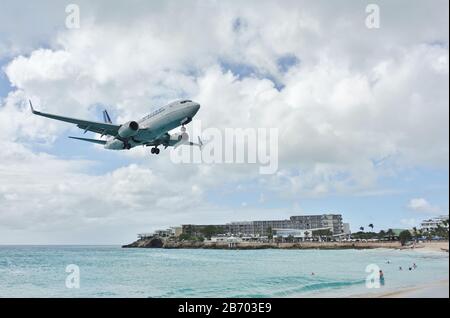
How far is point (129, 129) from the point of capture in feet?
142

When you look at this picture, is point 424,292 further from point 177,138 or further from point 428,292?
point 177,138

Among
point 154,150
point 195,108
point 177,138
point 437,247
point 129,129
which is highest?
point 195,108

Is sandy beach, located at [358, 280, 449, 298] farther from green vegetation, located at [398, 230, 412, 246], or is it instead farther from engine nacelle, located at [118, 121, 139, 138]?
green vegetation, located at [398, 230, 412, 246]

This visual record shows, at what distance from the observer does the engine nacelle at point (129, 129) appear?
142 feet

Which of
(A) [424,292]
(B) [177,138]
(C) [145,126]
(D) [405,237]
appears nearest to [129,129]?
(C) [145,126]

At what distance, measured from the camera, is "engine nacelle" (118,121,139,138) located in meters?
43.3

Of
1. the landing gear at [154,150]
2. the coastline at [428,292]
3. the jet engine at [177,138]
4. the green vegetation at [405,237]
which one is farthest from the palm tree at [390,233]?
the coastline at [428,292]

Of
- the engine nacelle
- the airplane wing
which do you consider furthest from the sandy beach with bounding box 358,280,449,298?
the airplane wing
